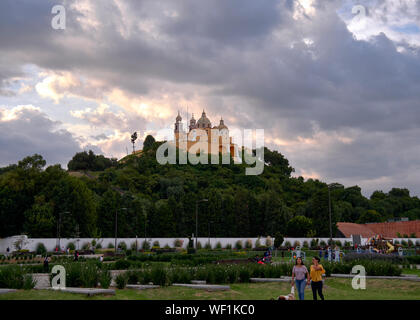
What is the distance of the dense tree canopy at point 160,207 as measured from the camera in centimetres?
6291

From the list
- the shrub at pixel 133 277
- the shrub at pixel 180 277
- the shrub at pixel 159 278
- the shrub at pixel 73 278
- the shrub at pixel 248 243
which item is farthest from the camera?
the shrub at pixel 248 243

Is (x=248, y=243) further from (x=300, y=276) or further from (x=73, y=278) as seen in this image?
(x=300, y=276)

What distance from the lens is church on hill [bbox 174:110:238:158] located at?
143 metres

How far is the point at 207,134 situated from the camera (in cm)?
16675

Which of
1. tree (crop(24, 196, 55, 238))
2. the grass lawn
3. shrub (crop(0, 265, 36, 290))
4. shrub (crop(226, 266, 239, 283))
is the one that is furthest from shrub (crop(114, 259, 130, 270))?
tree (crop(24, 196, 55, 238))

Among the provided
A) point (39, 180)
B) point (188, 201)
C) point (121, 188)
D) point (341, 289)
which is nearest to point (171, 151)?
point (121, 188)

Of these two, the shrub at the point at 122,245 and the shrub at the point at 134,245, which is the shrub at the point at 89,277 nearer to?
the shrub at the point at 122,245

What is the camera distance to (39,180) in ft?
220

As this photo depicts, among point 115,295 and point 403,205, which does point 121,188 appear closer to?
point 403,205

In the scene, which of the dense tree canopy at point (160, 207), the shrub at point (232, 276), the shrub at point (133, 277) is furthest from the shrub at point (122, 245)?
the shrub at point (232, 276)

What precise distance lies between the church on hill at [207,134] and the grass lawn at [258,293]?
11014 centimetres

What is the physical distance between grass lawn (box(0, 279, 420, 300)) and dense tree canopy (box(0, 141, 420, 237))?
3853cm

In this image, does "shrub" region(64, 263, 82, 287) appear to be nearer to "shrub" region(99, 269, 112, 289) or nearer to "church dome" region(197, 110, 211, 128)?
"shrub" region(99, 269, 112, 289)

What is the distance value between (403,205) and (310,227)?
51.2 meters
